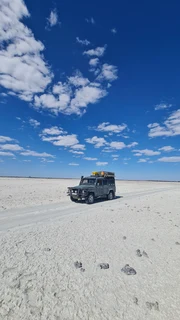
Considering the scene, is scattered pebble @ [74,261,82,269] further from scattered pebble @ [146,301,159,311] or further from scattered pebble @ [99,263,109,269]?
scattered pebble @ [146,301,159,311]

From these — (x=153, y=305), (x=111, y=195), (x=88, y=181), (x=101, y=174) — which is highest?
(x=101, y=174)

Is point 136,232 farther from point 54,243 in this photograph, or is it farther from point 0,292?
point 0,292

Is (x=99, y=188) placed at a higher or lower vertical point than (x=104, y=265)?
higher

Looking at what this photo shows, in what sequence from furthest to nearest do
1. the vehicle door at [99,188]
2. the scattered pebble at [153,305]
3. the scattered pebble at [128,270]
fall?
the vehicle door at [99,188], the scattered pebble at [128,270], the scattered pebble at [153,305]

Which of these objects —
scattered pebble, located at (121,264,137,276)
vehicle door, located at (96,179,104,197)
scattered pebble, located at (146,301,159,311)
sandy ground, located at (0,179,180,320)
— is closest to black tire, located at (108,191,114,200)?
vehicle door, located at (96,179,104,197)

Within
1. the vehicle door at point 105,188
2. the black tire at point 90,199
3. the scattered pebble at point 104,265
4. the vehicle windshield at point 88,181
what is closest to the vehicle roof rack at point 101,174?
the vehicle door at point 105,188

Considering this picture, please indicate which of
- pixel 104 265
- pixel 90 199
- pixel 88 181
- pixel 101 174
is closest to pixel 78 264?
pixel 104 265

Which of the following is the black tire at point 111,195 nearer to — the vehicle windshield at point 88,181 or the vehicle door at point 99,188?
the vehicle door at point 99,188

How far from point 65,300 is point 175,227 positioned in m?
7.60

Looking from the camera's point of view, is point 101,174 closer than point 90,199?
No

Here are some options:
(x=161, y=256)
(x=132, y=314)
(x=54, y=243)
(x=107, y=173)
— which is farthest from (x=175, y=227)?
(x=107, y=173)

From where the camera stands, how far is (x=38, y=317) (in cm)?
323

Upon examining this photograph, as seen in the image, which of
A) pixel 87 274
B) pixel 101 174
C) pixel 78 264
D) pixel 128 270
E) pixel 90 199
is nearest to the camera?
pixel 87 274

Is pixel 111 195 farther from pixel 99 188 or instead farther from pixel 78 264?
pixel 78 264
